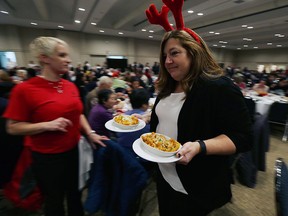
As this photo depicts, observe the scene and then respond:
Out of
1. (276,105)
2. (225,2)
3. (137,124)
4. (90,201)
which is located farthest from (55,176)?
(225,2)

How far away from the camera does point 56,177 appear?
1.28m

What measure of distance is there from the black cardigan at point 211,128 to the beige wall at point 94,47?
13.5 meters

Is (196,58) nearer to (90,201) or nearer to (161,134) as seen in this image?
(161,134)

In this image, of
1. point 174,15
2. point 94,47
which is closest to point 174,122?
point 174,15

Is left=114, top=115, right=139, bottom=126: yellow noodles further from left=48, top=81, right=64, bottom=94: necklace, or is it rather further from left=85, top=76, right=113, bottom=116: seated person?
left=85, top=76, right=113, bottom=116: seated person

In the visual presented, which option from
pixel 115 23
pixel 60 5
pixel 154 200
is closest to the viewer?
pixel 154 200

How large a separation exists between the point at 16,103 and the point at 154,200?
1.86 m

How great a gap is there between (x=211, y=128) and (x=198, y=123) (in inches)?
2.7

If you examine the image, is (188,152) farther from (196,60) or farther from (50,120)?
(50,120)

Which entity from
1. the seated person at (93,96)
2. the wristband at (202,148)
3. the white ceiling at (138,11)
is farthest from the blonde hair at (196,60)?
the white ceiling at (138,11)

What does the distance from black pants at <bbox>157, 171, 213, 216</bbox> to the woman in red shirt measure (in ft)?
1.68

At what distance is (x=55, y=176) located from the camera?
1270 mm

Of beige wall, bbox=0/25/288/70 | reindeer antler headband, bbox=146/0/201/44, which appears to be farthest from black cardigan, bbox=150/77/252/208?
beige wall, bbox=0/25/288/70

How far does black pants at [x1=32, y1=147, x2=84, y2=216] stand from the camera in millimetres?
1222
